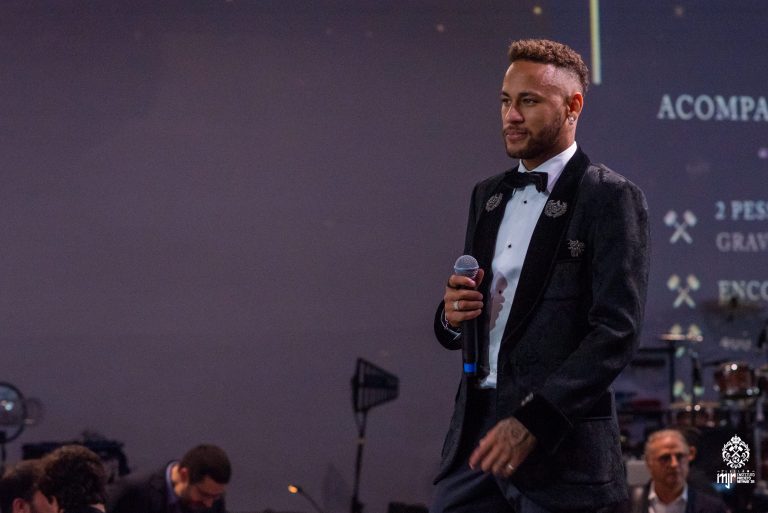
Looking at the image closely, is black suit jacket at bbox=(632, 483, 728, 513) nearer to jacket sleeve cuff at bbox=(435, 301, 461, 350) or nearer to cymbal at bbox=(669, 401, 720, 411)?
cymbal at bbox=(669, 401, 720, 411)

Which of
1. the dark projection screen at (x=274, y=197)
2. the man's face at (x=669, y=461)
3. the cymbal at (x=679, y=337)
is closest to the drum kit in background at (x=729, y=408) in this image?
the cymbal at (x=679, y=337)

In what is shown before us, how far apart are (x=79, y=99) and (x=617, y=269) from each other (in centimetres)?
492

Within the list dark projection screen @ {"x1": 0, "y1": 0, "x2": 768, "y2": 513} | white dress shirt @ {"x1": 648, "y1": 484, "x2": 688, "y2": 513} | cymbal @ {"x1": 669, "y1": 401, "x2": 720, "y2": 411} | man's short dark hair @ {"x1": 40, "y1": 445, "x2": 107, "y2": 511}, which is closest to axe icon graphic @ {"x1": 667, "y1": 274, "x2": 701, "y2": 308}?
dark projection screen @ {"x1": 0, "y1": 0, "x2": 768, "y2": 513}

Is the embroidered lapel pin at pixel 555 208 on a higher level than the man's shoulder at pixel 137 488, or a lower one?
higher

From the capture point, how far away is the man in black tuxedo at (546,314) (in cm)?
162

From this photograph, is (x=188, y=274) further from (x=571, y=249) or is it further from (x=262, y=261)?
(x=571, y=249)

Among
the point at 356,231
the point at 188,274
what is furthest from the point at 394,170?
the point at 188,274

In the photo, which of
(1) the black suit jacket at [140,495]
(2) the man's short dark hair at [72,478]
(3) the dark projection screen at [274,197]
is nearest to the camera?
(2) the man's short dark hair at [72,478]

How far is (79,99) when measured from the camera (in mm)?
6062

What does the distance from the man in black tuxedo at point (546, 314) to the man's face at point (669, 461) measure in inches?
132

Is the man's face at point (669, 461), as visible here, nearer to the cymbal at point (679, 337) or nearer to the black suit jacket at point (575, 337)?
the cymbal at point (679, 337)

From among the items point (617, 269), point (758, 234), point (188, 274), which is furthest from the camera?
point (758, 234)

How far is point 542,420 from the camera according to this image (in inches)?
63.1

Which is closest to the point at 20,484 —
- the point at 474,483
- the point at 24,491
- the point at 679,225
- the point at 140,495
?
the point at 24,491
